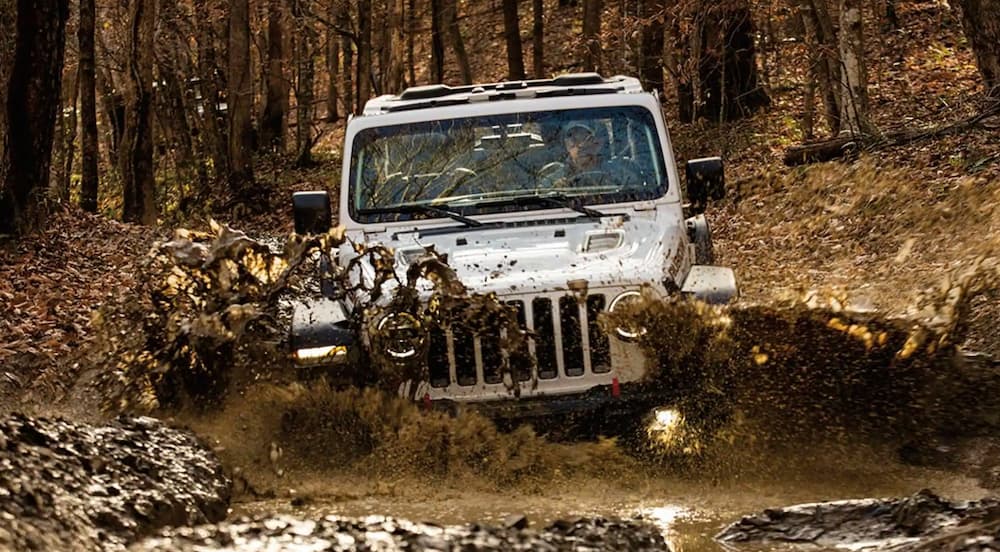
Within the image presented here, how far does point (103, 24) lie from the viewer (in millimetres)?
31359

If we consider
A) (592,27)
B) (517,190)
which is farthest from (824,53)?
(517,190)

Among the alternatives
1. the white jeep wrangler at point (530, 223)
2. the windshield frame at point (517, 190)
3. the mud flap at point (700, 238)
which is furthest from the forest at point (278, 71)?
the mud flap at point (700, 238)

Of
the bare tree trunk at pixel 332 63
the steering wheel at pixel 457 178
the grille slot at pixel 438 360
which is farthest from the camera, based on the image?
the bare tree trunk at pixel 332 63

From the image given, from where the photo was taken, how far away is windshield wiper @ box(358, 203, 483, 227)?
719 centimetres

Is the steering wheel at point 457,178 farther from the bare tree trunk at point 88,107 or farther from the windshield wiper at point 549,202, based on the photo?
the bare tree trunk at point 88,107

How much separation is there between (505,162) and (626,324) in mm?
1689

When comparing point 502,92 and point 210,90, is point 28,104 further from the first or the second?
point 210,90

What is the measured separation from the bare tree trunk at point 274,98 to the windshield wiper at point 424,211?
23.1 metres

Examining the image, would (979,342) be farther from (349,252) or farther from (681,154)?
(681,154)

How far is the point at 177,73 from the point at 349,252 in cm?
2191

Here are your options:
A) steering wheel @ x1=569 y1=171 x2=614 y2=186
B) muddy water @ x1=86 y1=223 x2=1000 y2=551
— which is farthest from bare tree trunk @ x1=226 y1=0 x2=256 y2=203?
muddy water @ x1=86 y1=223 x2=1000 y2=551

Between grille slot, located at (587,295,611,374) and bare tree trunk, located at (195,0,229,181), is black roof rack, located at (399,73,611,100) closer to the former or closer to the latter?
grille slot, located at (587,295,611,374)

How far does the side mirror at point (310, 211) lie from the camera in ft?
23.9

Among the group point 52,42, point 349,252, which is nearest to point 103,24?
point 52,42
